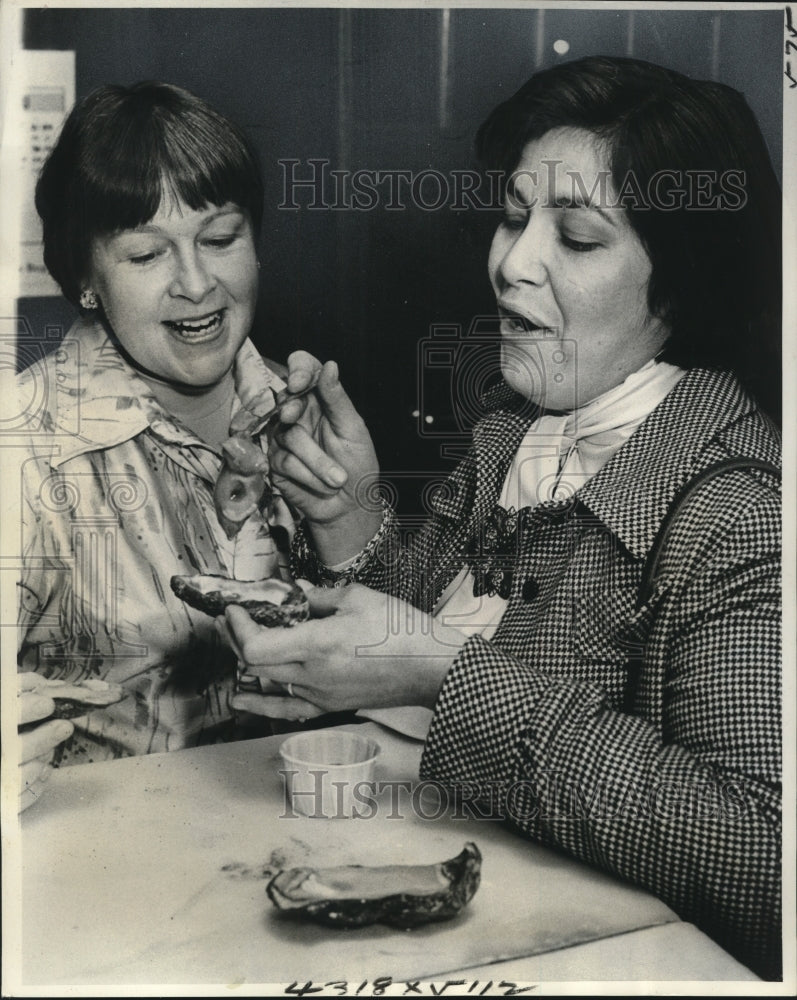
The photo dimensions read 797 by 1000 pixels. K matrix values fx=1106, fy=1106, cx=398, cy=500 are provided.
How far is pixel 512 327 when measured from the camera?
1.86 meters

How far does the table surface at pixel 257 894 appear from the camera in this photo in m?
1.67

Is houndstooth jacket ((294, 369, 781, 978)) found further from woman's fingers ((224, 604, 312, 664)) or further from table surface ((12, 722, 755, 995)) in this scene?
woman's fingers ((224, 604, 312, 664))

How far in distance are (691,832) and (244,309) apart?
110 centimetres

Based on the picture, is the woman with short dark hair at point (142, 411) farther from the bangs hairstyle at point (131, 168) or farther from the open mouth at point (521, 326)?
the open mouth at point (521, 326)

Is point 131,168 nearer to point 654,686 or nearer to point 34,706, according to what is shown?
point 34,706

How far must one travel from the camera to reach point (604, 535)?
1781 millimetres

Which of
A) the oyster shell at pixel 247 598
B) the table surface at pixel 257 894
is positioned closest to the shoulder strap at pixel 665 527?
the table surface at pixel 257 894

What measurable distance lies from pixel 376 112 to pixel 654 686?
3.48 ft

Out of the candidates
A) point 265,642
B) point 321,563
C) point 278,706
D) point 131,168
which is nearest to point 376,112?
point 131,168

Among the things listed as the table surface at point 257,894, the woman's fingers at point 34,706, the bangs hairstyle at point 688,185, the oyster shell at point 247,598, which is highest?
the bangs hairstyle at point 688,185

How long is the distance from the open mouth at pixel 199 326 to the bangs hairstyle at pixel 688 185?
529 mm

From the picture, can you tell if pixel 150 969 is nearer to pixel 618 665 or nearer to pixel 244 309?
pixel 618 665

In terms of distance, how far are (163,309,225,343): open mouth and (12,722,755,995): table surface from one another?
0.70 meters

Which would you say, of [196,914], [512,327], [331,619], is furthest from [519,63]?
[196,914]
